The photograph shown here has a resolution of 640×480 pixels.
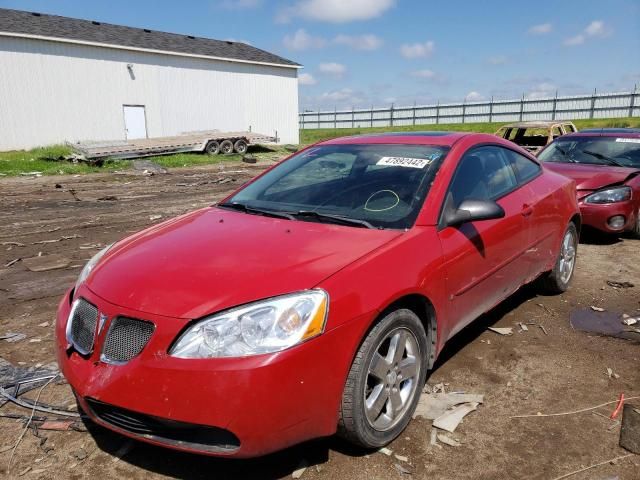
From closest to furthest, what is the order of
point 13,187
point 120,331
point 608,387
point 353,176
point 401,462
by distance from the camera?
point 120,331 < point 401,462 < point 608,387 < point 353,176 < point 13,187

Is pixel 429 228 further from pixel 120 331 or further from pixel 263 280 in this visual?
pixel 120 331

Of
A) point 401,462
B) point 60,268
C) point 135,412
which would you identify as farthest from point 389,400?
point 60,268

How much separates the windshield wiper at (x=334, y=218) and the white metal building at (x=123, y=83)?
869 inches

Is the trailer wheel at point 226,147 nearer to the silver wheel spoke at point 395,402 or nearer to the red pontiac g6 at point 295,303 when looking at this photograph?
the red pontiac g6 at point 295,303

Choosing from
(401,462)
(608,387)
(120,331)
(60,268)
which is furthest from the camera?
(60,268)

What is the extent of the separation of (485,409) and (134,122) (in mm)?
24470

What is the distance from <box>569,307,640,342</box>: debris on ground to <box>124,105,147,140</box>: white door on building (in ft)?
76.9

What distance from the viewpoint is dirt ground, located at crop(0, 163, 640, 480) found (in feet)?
8.53

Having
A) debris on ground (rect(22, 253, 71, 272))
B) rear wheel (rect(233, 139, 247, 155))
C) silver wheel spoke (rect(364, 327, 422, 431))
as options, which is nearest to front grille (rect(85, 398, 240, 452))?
silver wheel spoke (rect(364, 327, 422, 431))

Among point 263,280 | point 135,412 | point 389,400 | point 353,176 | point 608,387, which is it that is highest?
point 353,176

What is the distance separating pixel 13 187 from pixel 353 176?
1317 cm

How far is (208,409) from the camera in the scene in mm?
2141

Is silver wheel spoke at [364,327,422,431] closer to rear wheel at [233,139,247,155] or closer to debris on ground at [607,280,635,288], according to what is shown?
debris on ground at [607,280,635,288]

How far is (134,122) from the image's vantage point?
24656mm
